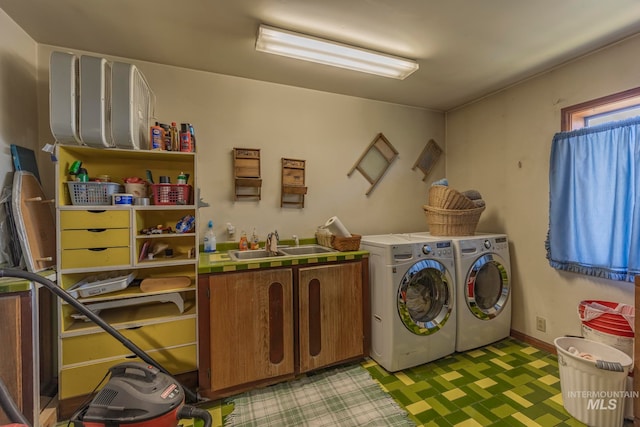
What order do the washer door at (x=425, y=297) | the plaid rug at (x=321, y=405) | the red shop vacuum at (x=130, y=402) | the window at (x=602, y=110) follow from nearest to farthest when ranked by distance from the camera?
the red shop vacuum at (x=130, y=402) → the plaid rug at (x=321, y=405) → the window at (x=602, y=110) → the washer door at (x=425, y=297)

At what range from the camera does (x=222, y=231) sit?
238 cm

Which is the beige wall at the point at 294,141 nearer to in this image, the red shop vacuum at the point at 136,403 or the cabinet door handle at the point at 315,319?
the cabinet door handle at the point at 315,319

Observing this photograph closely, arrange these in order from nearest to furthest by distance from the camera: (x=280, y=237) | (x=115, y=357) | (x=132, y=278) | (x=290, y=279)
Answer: (x=115, y=357)
(x=132, y=278)
(x=290, y=279)
(x=280, y=237)

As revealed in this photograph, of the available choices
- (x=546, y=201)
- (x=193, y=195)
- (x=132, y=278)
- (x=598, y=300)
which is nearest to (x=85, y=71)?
(x=193, y=195)

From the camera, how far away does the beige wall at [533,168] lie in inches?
78.1

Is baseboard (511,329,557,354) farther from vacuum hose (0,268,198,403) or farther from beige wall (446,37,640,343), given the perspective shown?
vacuum hose (0,268,198,403)

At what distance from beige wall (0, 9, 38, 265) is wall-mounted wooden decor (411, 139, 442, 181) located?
3.36 metres

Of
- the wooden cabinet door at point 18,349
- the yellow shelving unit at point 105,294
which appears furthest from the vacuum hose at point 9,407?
the yellow shelving unit at point 105,294

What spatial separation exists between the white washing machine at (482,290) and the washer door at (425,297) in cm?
14

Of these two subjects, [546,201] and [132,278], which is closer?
[132,278]

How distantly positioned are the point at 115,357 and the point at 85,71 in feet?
5.63

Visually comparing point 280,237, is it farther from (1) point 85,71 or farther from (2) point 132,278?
(1) point 85,71

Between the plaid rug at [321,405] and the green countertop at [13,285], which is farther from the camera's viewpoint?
the plaid rug at [321,405]

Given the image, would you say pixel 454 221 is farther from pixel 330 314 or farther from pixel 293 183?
pixel 293 183
